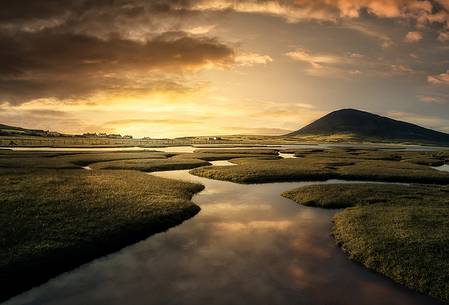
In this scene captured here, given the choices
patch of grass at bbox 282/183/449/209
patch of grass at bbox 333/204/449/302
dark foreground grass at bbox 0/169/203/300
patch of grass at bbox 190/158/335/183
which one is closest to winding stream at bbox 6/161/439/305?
patch of grass at bbox 333/204/449/302

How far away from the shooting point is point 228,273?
18.8 metres

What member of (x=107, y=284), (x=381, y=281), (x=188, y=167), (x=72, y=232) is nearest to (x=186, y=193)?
(x=72, y=232)

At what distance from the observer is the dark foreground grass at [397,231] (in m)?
18.6

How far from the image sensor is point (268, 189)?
47.5 m

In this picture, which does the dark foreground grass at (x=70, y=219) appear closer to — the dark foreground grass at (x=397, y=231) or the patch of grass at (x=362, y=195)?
the patch of grass at (x=362, y=195)

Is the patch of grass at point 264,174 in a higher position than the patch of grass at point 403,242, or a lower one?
higher

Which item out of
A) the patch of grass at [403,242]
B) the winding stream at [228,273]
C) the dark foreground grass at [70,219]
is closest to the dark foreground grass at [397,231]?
the patch of grass at [403,242]

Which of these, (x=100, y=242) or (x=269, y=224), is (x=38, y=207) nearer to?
(x=100, y=242)

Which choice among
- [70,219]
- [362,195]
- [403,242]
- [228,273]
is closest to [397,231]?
[403,242]

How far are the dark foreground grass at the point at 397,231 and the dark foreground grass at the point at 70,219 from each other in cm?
1433

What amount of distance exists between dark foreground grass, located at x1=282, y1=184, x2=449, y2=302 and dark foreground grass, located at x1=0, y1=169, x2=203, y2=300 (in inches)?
564

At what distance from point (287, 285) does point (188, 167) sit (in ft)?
191

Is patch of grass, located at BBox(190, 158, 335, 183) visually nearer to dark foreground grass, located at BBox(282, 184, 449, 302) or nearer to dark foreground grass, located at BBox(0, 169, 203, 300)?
dark foreground grass, located at BBox(0, 169, 203, 300)

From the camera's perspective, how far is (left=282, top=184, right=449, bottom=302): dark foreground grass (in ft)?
60.9
